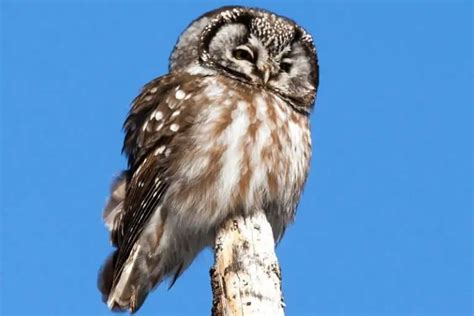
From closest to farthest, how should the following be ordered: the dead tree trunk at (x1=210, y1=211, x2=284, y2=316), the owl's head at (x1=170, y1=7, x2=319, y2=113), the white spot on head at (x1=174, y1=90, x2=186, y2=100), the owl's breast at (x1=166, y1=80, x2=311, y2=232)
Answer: the dead tree trunk at (x1=210, y1=211, x2=284, y2=316)
the owl's breast at (x1=166, y1=80, x2=311, y2=232)
the white spot on head at (x1=174, y1=90, x2=186, y2=100)
the owl's head at (x1=170, y1=7, x2=319, y2=113)

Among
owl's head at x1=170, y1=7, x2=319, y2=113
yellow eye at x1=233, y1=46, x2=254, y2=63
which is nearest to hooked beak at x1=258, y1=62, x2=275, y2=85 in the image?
owl's head at x1=170, y1=7, x2=319, y2=113

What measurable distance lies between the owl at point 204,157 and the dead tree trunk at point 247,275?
14.6 inches

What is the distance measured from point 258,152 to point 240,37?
1004mm

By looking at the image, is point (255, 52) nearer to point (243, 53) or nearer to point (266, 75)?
point (243, 53)

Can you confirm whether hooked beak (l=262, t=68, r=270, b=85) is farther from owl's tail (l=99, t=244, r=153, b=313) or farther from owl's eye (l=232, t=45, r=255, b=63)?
owl's tail (l=99, t=244, r=153, b=313)

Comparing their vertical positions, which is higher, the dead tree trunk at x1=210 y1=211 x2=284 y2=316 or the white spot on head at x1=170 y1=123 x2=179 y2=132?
the white spot on head at x1=170 y1=123 x2=179 y2=132

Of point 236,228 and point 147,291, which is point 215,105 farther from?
point 147,291

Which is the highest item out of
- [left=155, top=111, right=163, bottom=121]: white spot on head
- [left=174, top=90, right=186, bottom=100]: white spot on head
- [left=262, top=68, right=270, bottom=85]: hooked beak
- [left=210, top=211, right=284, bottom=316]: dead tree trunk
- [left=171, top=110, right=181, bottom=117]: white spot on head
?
[left=262, top=68, right=270, bottom=85]: hooked beak

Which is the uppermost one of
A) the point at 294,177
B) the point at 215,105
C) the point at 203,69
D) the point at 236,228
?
the point at 203,69

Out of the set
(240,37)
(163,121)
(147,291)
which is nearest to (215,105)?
(163,121)

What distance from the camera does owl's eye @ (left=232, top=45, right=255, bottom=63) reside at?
6.00m

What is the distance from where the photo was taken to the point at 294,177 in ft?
18.2

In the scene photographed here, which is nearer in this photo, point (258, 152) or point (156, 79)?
point (258, 152)

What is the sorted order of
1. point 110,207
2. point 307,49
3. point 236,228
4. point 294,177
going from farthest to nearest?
point 307,49 < point 110,207 < point 294,177 < point 236,228
